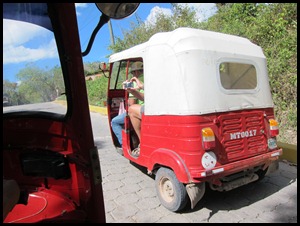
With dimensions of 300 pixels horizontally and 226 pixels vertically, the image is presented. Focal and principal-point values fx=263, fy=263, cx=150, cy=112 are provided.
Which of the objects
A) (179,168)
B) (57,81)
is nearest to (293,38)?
(179,168)

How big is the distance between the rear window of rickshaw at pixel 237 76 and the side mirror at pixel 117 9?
185cm

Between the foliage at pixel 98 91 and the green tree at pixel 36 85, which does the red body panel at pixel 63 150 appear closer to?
the green tree at pixel 36 85

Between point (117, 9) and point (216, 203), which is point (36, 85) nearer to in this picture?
point (117, 9)

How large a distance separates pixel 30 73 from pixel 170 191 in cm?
227

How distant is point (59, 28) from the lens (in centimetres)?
144

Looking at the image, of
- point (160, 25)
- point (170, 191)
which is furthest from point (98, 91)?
point (170, 191)

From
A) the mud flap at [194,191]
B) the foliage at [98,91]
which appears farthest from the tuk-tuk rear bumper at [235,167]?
the foliage at [98,91]

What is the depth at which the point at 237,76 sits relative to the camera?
3.34m

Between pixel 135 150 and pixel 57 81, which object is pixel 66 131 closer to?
pixel 57 81

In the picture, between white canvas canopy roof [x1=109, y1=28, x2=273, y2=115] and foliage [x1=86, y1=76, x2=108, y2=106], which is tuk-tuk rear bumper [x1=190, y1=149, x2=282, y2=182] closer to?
white canvas canopy roof [x1=109, y1=28, x2=273, y2=115]

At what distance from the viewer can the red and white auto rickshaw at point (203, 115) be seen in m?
2.88

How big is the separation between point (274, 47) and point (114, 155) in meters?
4.27

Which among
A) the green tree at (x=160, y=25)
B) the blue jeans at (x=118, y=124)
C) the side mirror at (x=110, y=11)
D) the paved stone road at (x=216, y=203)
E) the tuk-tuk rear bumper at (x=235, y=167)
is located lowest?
the paved stone road at (x=216, y=203)

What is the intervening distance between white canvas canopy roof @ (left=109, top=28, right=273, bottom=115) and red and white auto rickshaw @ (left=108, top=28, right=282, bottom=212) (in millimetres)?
11
